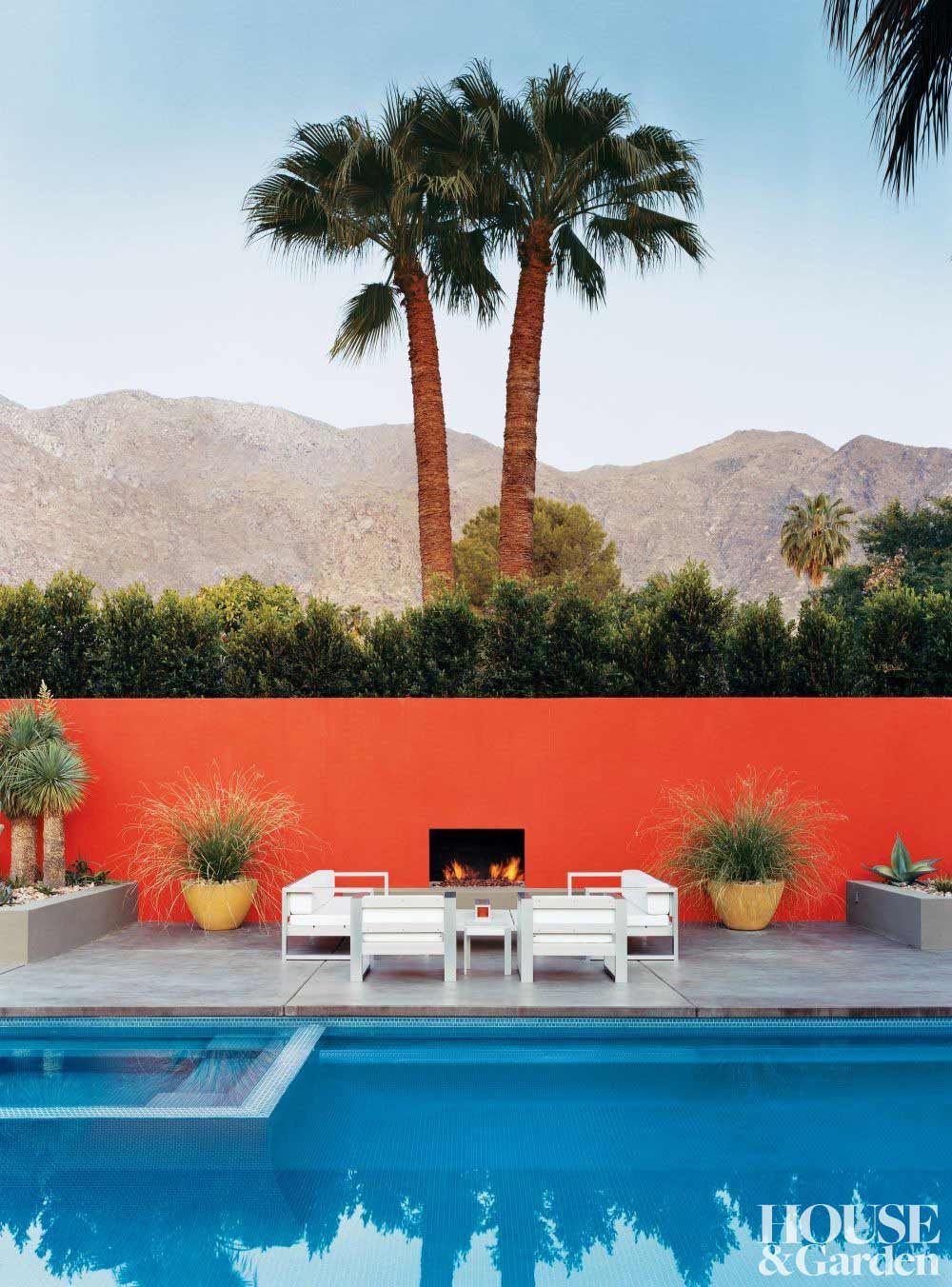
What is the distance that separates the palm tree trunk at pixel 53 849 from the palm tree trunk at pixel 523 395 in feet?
18.7

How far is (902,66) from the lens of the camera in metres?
5.77

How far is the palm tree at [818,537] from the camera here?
3750cm

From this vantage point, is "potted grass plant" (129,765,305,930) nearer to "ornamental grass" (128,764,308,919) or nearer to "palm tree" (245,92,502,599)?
"ornamental grass" (128,764,308,919)

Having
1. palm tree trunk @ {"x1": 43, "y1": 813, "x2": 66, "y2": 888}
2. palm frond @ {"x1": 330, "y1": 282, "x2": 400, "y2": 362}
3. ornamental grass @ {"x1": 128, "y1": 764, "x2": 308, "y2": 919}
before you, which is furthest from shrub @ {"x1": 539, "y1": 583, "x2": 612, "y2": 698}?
palm frond @ {"x1": 330, "y1": 282, "x2": 400, "y2": 362}

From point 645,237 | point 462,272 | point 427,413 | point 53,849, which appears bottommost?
point 53,849

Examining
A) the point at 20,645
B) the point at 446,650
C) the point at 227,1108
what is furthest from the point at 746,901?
the point at 20,645

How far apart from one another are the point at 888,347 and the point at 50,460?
4190 centimetres

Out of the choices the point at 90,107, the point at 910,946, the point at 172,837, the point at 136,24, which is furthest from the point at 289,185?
the point at 90,107

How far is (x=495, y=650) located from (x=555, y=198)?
5.36 m

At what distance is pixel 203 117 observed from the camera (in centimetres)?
2995

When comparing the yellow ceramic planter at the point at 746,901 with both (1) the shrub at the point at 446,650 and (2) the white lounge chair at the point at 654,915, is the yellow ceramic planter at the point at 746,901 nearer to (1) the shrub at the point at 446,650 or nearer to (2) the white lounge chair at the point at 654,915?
(2) the white lounge chair at the point at 654,915

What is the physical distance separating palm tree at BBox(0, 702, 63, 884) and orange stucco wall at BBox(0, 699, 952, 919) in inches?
25.7

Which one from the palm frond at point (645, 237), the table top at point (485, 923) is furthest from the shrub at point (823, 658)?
the palm frond at point (645, 237)

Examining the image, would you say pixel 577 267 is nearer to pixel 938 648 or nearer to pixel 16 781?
pixel 938 648
